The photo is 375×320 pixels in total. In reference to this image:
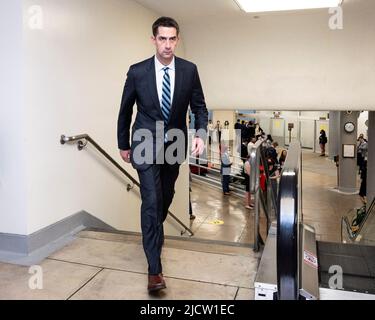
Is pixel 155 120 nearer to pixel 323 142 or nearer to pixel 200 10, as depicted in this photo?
pixel 200 10

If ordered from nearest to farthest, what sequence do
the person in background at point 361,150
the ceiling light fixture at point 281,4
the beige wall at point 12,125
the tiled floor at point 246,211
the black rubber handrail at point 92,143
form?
the beige wall at point 12,125, the black rubber handrail at point 92,143, the ceiling light fixture at point 281,4, the tiled floor at point 246,211, the person in background at point 361,150

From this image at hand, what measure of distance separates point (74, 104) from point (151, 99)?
1.29m

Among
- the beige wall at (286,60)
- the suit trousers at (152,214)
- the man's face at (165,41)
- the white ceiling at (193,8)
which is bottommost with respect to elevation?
the suit trousers at (152,214)

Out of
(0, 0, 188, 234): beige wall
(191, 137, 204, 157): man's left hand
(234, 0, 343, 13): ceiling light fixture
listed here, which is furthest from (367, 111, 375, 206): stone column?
(191, 137, 204, 157): man's left hand

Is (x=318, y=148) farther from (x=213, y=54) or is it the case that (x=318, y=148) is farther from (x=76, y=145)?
(x=76, y=145)

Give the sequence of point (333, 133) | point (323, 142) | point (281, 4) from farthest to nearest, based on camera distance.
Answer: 1. point (323, 142)
2. point (333, 133)
3. point (281, 4)

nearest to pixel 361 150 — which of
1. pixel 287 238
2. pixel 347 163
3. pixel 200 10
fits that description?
pixel 347 163

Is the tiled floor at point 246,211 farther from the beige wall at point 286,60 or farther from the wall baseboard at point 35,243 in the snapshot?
the wall baseboard at point 35,243

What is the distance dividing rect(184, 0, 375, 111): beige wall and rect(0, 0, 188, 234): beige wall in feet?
5.90

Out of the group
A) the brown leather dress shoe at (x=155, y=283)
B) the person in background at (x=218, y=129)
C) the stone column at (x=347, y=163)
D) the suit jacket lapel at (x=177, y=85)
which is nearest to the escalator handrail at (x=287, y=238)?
the brown leather dress shoe at (x=155, y=283)

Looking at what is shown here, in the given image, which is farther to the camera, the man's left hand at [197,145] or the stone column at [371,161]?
the stone column at [371,161]

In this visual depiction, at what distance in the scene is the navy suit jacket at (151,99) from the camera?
7.89ft

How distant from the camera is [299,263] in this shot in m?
1.89

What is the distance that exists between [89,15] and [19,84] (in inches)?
46.5
